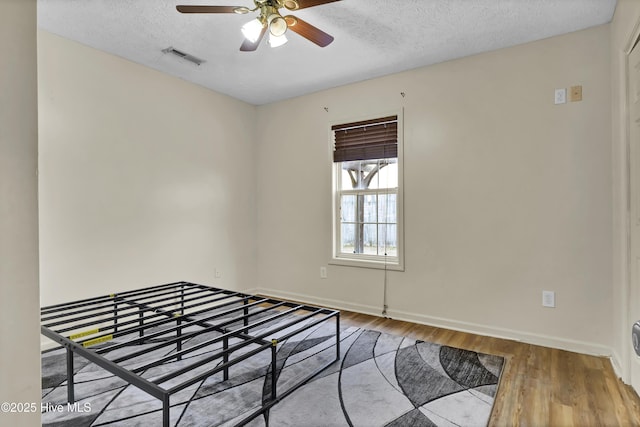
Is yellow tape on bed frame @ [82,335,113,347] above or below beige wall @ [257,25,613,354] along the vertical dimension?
below

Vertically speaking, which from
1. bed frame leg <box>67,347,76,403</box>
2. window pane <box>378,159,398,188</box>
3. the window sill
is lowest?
bed frame leg <box>67,347,76,403</box>

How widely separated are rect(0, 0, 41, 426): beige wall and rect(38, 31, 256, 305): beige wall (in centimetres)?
230

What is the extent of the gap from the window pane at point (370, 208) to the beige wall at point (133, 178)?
→ 156 centimetres

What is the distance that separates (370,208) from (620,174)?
2071mm

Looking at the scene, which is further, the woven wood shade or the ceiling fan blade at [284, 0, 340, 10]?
the woven wood shade

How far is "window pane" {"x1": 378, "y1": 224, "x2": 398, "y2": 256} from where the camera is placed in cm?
351

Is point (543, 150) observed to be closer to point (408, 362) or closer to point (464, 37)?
point (464, 37)

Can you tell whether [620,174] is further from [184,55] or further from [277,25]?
[184,55]

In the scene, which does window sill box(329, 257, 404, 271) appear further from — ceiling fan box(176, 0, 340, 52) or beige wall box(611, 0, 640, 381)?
ceiling fan box(176, 0, 340, 52)

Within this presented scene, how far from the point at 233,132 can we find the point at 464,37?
8.86ft

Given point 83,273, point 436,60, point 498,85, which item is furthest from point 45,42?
point 498,85

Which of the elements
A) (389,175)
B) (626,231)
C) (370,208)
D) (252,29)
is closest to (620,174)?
(626,231)

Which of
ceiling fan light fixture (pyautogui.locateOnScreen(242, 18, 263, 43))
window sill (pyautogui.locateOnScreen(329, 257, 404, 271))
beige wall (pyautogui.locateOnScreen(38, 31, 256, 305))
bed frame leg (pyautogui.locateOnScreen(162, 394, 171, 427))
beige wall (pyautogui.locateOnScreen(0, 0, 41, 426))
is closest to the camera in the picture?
beige wall (pyautogui.locateOnScreen(0, 0, 41, 426))

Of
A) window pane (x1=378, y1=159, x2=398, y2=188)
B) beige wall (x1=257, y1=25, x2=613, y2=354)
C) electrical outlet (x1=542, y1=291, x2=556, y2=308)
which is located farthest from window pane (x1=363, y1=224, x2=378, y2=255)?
electrical outlet (x1=542, y1=291, x2=556, y2=308)
